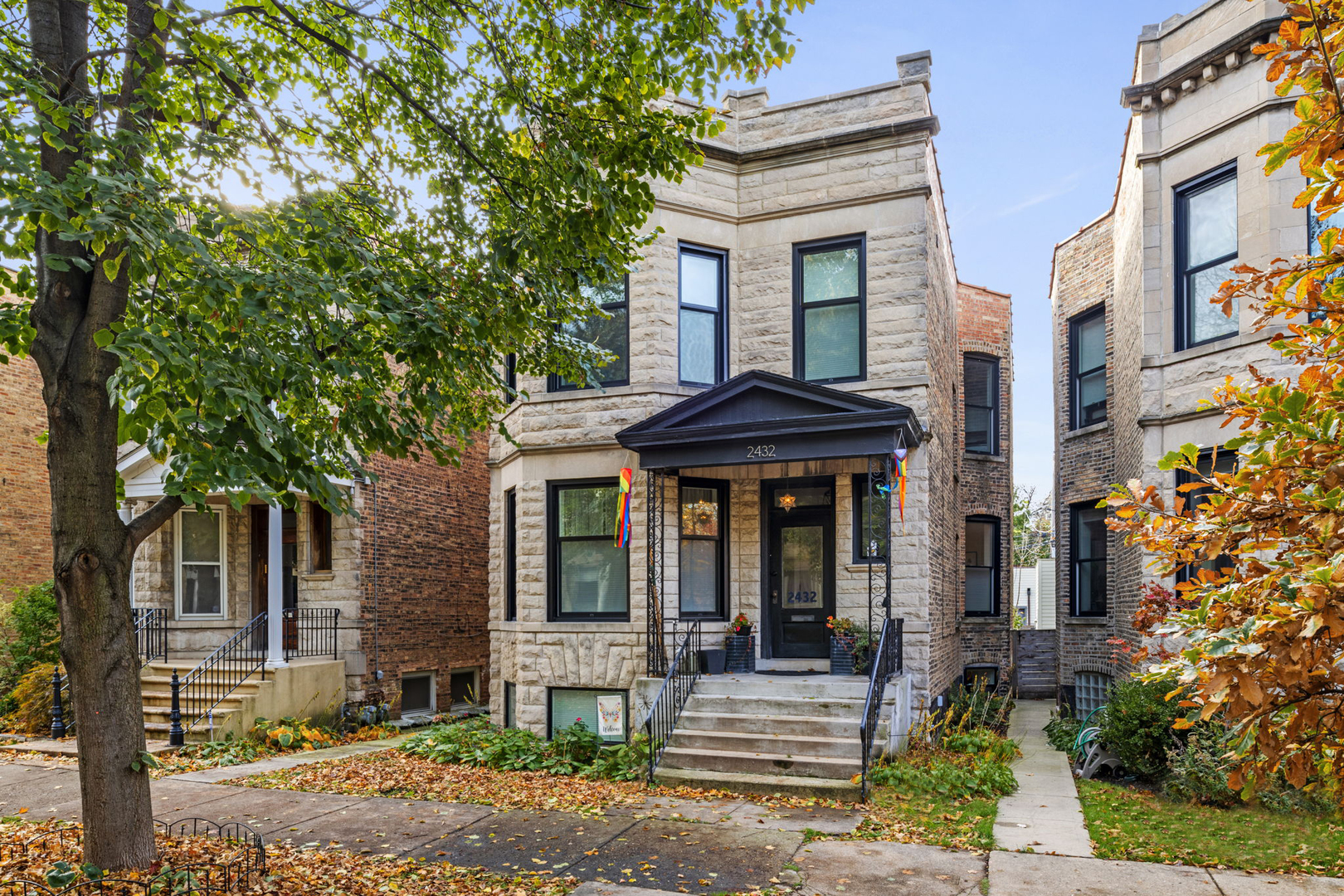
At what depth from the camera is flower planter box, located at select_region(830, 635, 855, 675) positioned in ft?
37.6

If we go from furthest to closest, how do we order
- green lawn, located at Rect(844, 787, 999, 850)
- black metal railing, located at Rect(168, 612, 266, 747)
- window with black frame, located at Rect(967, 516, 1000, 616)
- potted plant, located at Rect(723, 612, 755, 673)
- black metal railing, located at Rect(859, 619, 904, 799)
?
1. window with black frame, located at Rect(967, 516, 1000, 616)
2. black metal railing, located at Rect(168, 612, 266, 747)
3. potted plant, located at Rect(723, 612, 755, 673)
4. black metal railing, located at Rect(859, 619, 904, 799)
5. green lawn, located at Rect(844, 787, 999, 850)

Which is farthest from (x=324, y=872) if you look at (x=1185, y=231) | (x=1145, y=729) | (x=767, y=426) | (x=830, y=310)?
(x=1185, y=231)

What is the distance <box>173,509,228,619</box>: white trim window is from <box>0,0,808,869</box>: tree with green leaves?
10.2m

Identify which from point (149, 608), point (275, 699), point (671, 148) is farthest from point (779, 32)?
point (149, 608)

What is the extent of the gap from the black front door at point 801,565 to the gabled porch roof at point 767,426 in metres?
1.53

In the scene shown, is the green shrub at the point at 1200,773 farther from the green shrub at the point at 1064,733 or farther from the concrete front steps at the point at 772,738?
the concrete front steps at the point at 772,738

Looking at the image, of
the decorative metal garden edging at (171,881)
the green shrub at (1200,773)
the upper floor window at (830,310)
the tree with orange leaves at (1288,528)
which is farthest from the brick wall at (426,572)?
the tree with orange leaves at (1288,528)

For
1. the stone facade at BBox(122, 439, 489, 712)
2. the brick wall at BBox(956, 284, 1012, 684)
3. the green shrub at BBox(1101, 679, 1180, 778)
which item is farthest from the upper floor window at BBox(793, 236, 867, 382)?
the stone facade at BBox(122, 439, 489, 712)

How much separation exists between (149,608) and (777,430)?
11.9m

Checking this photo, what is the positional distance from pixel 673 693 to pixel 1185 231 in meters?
8.71

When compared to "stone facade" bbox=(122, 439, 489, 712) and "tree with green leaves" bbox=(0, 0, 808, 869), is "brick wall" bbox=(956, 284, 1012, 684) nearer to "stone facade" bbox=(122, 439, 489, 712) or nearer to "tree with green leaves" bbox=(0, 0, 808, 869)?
"stone facade" bbox=(122, 439, 489, 712)

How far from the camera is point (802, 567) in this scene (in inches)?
490

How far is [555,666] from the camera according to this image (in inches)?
489

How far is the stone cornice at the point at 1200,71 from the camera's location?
34.2 feet
